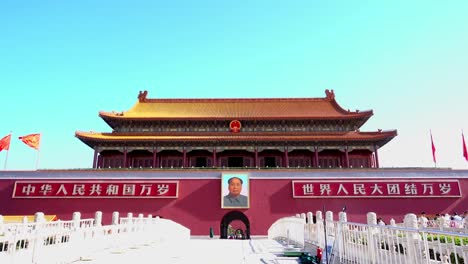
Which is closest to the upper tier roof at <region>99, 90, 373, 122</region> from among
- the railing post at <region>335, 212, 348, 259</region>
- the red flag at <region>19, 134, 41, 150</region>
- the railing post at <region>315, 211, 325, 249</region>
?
the red flag at <region>19, 134, 41, 150</region>

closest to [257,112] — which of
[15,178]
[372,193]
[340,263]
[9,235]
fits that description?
[372,193]

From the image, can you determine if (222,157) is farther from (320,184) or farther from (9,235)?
(9,235)

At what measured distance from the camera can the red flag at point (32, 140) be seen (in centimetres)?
2231

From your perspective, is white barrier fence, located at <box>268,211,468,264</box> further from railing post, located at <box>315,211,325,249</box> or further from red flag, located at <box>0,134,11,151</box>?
red flag, located at <box>0,134,11,151</box>

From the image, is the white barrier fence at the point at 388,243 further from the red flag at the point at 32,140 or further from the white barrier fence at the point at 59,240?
the red flag at the point at 32,140

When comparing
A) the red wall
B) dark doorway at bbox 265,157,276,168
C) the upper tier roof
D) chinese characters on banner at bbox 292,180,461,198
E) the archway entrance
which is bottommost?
the archway entrance

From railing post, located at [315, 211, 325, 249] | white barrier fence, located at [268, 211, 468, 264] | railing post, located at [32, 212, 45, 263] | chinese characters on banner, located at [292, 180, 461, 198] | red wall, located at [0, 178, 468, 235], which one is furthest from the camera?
chinese characters on banner, located at [292, 180, 461, 198]

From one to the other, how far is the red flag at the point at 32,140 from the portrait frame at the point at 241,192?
13.4m

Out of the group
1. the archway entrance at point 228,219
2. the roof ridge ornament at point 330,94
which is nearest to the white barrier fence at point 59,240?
the archway entrance at point 228,219

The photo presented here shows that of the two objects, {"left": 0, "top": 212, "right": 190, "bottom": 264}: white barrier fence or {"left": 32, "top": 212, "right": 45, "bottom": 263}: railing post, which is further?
{"left": 32, "top": 212, "right": 45, "bottom": 263}: railing post

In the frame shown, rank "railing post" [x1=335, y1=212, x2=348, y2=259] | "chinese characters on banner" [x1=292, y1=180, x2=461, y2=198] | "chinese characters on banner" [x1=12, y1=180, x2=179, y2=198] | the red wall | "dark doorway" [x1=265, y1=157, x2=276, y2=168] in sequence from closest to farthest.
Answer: "railing post" [x1=335, y1=212, x2=348, y2=259] < the red wall < "chinese characters on banner" [x1=292, y1=180, x2=461, y2=198] < "chinese characters on banner" [x1=12, y1=180, x2=179, y2=198] < "dark doorway" [x1=265, y1=157, x2=276, y2=168]

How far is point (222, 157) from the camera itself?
80.2 feet

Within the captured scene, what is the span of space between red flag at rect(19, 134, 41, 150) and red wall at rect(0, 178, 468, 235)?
9.87ft

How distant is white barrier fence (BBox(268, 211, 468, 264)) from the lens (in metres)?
4.10
